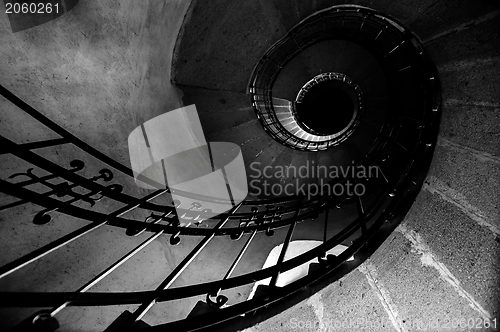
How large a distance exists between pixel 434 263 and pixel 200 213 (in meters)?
2.34

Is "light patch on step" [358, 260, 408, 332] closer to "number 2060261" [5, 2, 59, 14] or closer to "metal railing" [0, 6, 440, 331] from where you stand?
"metal railing" [0, 6, 440, 331]

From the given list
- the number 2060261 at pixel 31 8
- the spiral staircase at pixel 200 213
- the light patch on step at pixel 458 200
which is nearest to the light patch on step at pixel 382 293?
the spiral staircase at pixel 200 213

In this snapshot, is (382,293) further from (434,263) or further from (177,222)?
(177,222)

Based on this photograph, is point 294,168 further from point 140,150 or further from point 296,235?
point 140,150

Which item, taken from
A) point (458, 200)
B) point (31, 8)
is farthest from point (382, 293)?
point (31, 8)

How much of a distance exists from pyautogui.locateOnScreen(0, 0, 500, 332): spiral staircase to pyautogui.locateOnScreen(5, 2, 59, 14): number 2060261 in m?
0.08

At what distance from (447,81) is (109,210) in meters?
3.41

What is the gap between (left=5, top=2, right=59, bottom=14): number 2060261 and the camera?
185 centimetres

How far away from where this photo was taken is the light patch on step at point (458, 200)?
5.90ft

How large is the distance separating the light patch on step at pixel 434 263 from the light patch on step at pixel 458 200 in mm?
365

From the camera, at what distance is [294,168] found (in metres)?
5.82

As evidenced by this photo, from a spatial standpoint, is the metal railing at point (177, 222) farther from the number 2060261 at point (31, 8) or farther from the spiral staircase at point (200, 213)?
the number 2060261 at point (31, 8)

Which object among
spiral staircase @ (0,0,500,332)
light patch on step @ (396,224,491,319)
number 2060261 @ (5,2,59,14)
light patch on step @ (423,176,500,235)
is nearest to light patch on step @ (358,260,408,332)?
spiral staircase @ (0,0,500,332)

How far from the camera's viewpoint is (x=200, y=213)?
3.22m
